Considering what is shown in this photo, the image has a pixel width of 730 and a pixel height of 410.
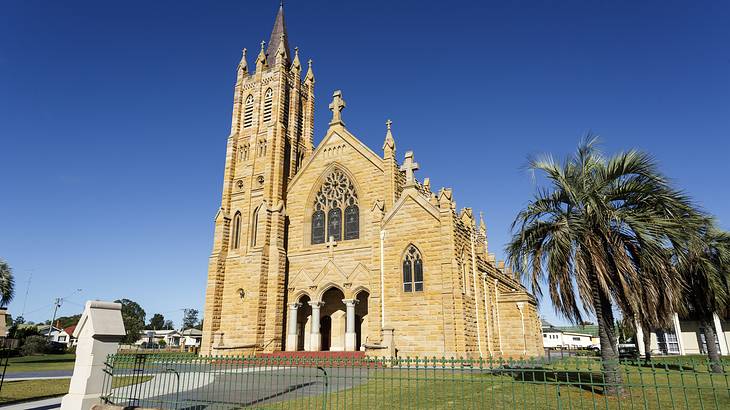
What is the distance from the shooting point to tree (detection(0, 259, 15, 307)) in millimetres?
31875

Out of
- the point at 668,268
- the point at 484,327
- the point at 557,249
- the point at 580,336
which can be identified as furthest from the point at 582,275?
the point at 580,336

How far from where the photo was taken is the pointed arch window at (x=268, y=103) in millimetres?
32875

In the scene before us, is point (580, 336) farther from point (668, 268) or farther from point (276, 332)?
point (668, 268)

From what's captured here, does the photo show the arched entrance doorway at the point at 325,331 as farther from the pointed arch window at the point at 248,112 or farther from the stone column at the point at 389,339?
the pointed arch window at the point at 248,112

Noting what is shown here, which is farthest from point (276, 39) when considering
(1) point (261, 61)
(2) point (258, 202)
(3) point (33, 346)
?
(3) point (33, 346)

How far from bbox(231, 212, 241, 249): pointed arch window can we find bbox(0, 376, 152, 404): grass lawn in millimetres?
12613

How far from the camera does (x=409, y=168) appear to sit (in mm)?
25406

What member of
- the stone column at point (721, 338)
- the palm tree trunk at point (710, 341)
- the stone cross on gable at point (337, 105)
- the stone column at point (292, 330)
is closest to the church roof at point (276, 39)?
the stone cross on gable at point (337, 105)

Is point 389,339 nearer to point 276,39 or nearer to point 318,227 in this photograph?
point 318,227

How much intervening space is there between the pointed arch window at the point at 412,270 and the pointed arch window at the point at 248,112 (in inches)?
664

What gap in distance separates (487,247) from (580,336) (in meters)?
77.0

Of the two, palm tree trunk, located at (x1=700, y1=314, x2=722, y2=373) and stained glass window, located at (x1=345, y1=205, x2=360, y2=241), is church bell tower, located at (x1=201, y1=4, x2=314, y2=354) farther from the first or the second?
palm tree trunk, located at (x1=700, y1=314, x2=722, y2=373)

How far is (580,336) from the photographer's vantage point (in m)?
105

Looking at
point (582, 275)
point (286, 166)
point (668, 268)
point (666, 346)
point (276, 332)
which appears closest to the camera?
point (668, 268)
